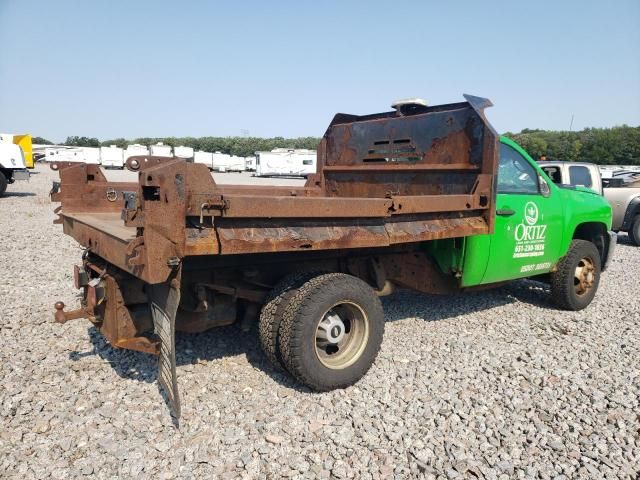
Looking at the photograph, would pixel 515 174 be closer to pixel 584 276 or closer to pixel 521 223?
pixel 521 223

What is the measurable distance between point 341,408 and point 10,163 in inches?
720

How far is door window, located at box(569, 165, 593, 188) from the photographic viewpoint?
8.80m

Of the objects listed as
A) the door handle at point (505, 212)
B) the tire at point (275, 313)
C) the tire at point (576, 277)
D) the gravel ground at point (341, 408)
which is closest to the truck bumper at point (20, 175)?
the gravel ground at point (341, 408)

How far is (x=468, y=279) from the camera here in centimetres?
444

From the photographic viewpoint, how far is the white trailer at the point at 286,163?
131 feet

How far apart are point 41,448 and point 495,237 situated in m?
3.94

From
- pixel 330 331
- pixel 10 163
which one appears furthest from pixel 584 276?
pixel 10 163

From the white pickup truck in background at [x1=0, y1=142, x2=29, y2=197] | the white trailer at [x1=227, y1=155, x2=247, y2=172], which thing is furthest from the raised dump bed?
the white trailer at [x1=227, y1=155, x2=247, y2=172]

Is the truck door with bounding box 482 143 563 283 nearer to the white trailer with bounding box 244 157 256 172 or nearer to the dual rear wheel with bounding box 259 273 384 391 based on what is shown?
the dual rear wheel with bounding box 259 273 384 391

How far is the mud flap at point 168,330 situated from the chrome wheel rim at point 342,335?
1.03 metres

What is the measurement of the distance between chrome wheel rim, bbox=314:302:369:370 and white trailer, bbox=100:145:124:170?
50.5 m

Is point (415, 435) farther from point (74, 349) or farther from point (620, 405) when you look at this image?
point (74, 349)

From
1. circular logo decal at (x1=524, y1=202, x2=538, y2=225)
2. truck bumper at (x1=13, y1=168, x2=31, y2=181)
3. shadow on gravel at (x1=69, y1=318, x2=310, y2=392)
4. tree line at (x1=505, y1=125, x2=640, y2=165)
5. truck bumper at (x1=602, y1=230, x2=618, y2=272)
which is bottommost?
shadow on gravel at (x1=69, y1=318, x2=310, y2=392)

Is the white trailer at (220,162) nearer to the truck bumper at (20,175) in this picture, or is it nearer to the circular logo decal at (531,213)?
the truck bumper at (20,175)
